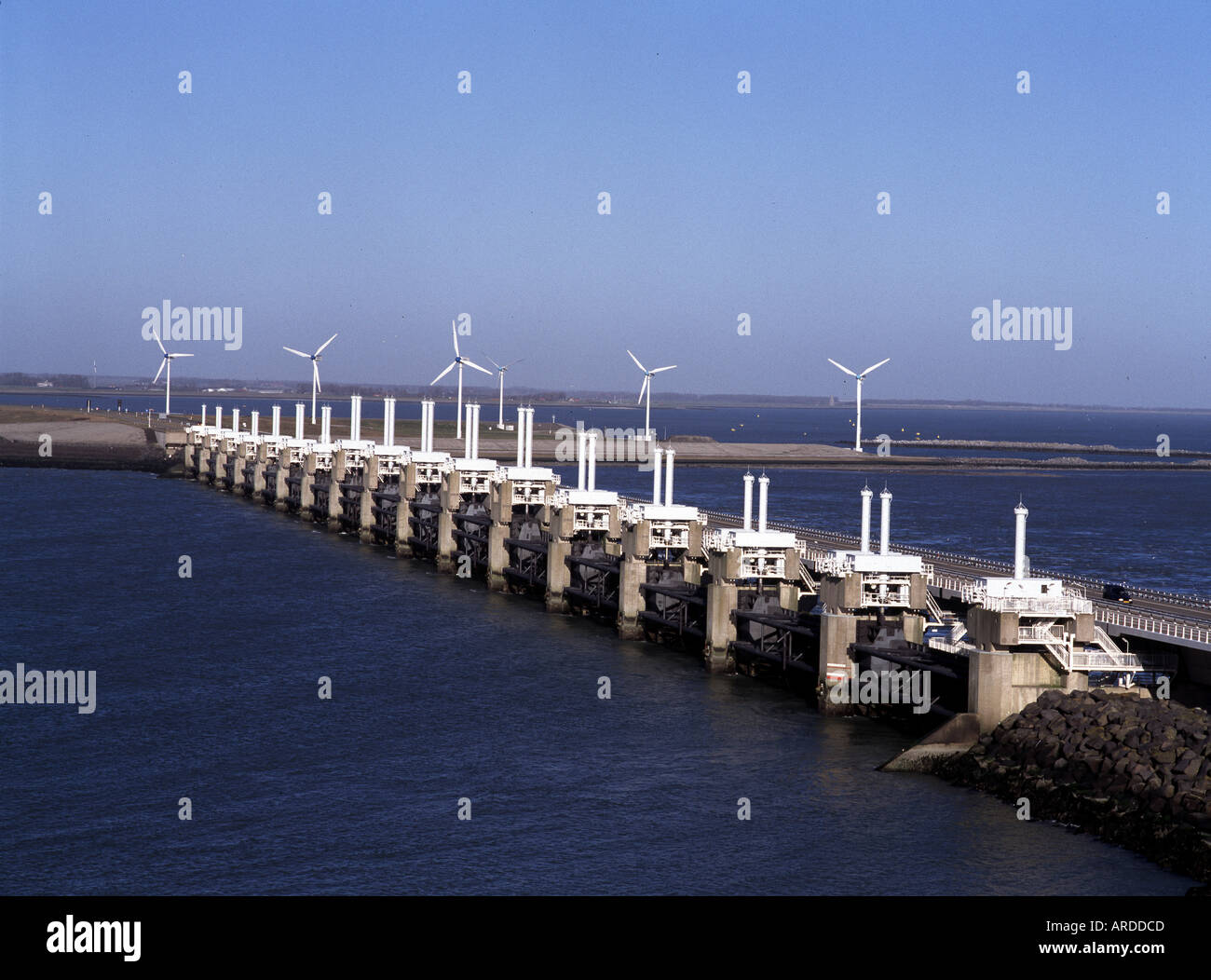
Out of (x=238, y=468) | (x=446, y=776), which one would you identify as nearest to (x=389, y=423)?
(x=238, y=468)

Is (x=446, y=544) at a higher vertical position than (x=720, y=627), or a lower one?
higher

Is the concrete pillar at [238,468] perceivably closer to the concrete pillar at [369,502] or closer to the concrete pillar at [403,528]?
the concrete pillar at [369,502]

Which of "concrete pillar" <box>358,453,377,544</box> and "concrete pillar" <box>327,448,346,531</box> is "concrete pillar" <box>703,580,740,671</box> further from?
"concrete pillar" <box>327,448,346,531</box>

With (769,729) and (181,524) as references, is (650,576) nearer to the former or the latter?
(769,729)

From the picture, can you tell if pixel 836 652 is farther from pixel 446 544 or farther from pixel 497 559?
pixel 446 544

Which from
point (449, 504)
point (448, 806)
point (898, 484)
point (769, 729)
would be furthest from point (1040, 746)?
point (898, 484)
